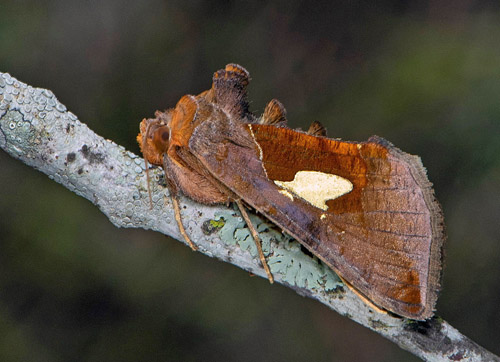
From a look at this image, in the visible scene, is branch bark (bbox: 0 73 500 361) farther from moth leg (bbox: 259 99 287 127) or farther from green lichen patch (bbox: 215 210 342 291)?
moth leg (bbox: 259 99 287 127)

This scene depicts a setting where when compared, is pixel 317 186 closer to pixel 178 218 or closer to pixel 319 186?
pixel 319 186

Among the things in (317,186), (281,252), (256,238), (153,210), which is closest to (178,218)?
(153,210)

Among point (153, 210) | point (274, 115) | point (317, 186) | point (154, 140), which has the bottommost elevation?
point (153, 210)

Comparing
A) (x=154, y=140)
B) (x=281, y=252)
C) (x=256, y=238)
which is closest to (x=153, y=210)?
(x=154, y=140)

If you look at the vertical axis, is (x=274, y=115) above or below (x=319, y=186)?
above

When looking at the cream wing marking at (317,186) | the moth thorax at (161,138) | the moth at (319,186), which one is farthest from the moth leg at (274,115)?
the moth thorax at (161,138)

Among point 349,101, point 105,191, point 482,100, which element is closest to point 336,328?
point 349,101

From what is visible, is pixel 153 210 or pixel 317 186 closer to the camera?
pixel 317 186

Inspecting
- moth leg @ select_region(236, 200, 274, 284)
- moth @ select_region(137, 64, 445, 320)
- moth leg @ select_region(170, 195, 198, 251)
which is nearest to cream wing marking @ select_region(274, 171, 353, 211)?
moth @ select_region(137, 64, 445, 320)
